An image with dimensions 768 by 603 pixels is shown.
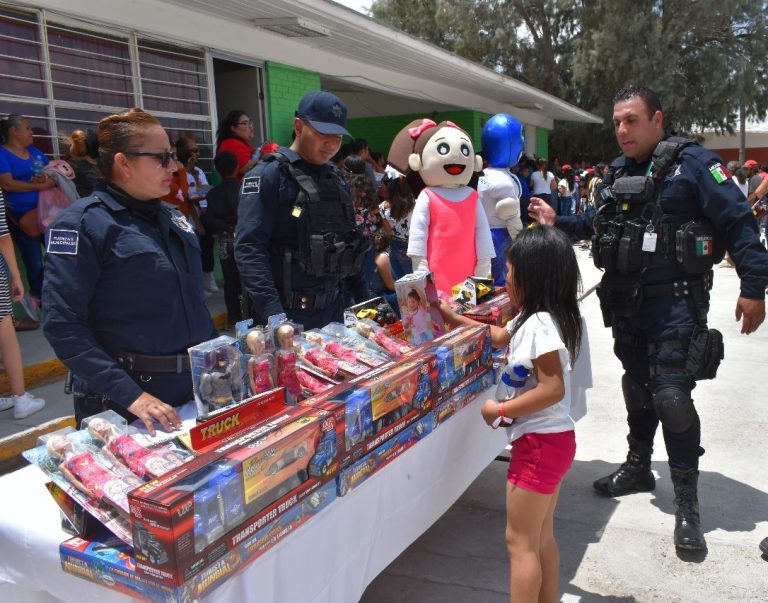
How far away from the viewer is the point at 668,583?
2701 mm

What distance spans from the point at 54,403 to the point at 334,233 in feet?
9.35

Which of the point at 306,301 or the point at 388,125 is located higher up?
the point at 388,125

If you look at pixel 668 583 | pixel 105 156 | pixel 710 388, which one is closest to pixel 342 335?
pixel 105 156

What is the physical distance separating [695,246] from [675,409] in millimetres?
728

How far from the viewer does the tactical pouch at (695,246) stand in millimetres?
2900

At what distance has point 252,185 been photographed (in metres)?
2.87

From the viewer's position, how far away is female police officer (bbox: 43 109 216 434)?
6.32 feet

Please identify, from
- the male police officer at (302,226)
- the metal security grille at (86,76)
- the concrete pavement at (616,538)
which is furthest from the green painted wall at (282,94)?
the concrete pavement at (616,538)

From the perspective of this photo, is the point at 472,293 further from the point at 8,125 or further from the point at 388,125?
the point at 388,125

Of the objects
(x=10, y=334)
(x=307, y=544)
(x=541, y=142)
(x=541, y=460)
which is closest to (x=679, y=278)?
(x=541, y=460)

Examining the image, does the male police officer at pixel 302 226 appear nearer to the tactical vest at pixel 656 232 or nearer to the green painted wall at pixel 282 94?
the tactical vest at pixel 656 232

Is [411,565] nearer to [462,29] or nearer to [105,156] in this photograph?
[105,156]

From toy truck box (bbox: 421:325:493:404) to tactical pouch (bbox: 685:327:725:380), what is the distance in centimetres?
95

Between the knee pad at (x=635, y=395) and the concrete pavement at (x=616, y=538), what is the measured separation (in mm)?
479
